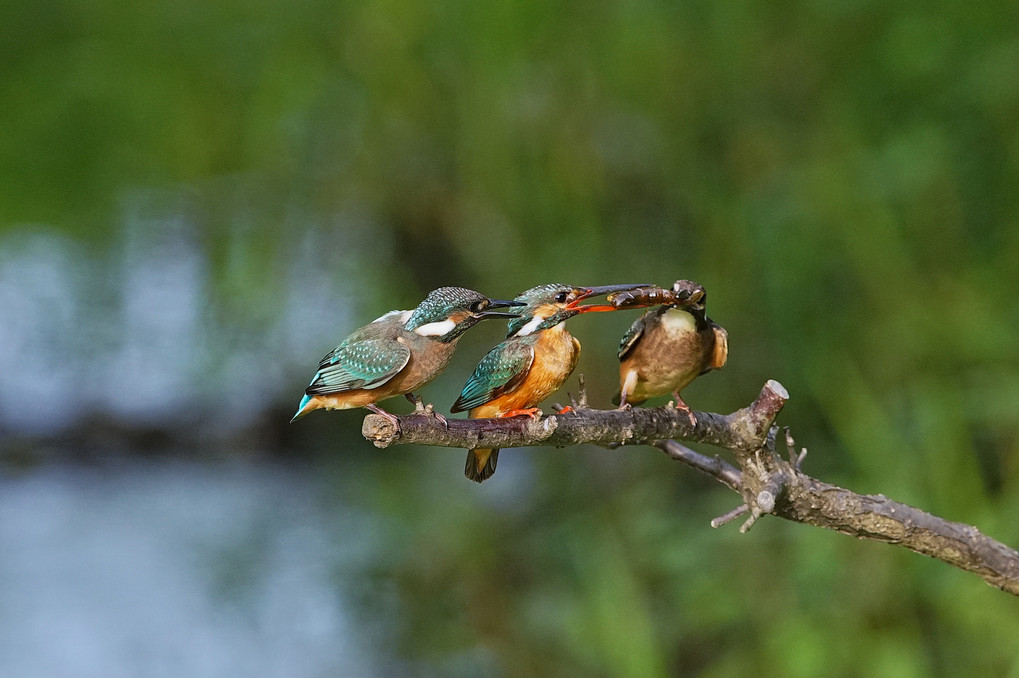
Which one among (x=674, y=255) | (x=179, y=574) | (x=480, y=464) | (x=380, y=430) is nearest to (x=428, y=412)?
(x=380, y=430)

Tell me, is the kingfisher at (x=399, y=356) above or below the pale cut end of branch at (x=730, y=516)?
above

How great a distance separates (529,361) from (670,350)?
23cm

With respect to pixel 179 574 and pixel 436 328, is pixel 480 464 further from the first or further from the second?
pixel 179 574

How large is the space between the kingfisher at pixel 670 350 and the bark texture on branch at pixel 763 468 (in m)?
0.07

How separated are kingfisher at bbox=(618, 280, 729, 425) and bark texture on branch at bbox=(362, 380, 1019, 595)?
0.07 meters

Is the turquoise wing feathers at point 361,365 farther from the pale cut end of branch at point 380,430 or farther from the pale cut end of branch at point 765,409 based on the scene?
the pale cut end of branch at point 765,409

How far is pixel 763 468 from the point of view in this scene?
1273 millimetres

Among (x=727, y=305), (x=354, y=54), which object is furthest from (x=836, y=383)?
(x=354, y=54)

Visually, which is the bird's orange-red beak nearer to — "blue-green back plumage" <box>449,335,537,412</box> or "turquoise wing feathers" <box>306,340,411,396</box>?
"blue-green back plumage" <box>449,335,537,412</box>

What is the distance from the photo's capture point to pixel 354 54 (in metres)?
4.15

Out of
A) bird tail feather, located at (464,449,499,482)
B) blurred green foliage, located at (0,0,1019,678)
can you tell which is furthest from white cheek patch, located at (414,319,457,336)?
blurred green foliage, located at (0,0,1019,678)

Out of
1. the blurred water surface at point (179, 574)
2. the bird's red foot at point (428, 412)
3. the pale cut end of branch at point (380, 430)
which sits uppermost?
the bird's red foot at point (428, 412)

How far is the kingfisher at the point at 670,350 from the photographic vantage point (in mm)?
1307

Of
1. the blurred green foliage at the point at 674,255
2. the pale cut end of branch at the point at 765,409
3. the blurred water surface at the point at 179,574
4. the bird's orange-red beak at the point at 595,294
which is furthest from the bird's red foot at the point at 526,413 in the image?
the blurred water surface at the point at 179,574
